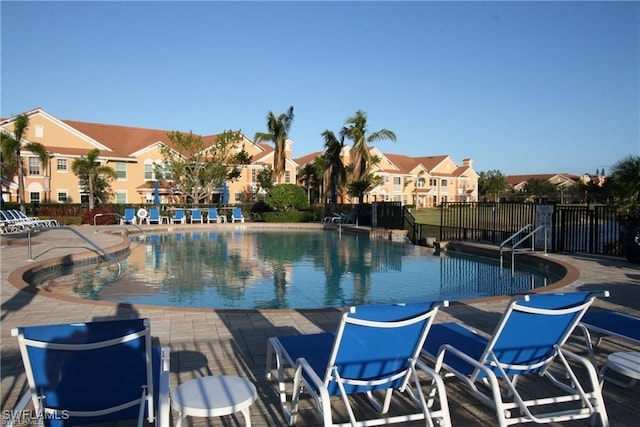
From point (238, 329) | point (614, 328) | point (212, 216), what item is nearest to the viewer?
point (614, 328)

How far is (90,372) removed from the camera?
2.40 meters

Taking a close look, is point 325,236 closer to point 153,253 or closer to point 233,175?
Answer: point 153,253

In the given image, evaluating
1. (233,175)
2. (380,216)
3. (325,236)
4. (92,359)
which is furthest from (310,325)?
(233,175)

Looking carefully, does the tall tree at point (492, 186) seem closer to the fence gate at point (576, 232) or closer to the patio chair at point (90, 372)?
the fence gate at point (576, 232)

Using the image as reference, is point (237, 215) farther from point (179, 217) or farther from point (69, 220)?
point (69, 220)

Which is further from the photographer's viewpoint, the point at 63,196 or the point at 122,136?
the point at 122,136

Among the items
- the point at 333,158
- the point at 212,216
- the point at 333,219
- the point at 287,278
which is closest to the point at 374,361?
the point at 287,278

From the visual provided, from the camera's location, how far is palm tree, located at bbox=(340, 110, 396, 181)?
30109 mm

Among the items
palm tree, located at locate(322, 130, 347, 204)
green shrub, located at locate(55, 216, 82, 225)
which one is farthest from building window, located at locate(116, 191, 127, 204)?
palm tree, located at locate(322, 130, 347, 204)

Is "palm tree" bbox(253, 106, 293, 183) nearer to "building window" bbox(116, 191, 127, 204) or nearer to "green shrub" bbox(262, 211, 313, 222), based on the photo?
"green shrub" bbox(262, 211, 313, 222)

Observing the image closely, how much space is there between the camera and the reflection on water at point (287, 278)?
9.01 meters

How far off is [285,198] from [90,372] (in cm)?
2800

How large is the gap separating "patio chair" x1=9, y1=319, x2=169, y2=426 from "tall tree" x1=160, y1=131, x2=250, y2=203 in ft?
97.2

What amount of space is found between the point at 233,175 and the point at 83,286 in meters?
25.3
